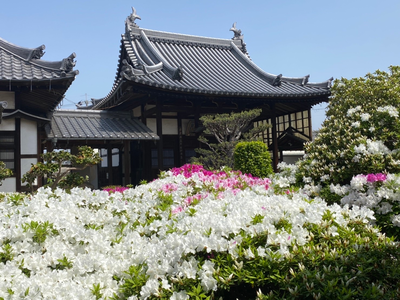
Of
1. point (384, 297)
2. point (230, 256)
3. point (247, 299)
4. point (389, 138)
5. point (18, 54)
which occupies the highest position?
point (18, 54)

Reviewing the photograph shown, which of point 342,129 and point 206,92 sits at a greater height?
point 206,92

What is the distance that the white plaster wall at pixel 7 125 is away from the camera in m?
9.33

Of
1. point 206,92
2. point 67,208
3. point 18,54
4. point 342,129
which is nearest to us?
point 67,208

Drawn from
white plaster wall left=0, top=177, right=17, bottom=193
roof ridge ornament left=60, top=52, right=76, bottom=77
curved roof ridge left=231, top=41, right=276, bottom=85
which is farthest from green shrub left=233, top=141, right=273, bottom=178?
curved roof ridge left=231, top=41, right=276, bottom=85

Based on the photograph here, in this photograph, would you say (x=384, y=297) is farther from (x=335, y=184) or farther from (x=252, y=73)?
(x=252, y=73)

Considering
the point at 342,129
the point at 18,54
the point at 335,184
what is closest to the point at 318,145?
the point at 342,129

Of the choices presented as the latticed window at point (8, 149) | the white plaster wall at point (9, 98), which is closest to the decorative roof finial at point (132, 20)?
the white plaster wall at point (9, 98)

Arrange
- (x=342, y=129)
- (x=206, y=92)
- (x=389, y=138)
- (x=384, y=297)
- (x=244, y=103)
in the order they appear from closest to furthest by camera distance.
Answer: (x=384, y=297) < (x=389, y=138) < (x=342, y=129) < (x=206, y=92) < (x=244, y=103)

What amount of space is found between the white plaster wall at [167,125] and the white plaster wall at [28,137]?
16.9 feet

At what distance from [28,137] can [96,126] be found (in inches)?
115

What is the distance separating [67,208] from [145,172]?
33.2ft

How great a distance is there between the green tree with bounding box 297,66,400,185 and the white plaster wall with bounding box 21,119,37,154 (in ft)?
24.3

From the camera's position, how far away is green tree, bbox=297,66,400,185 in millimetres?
4742

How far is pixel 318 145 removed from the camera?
5.62 m
